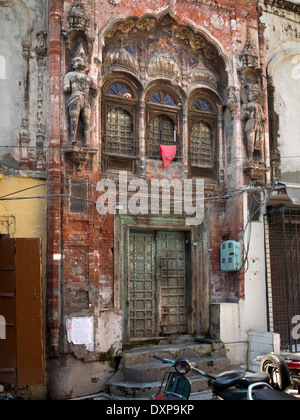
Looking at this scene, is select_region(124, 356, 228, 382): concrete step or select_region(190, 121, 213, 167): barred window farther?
A: select_region(190, 121, 213, 167): barred window

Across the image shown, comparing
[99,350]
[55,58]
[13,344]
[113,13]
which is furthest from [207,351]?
[113,13]

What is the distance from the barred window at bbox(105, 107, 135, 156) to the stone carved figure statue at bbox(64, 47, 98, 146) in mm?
890

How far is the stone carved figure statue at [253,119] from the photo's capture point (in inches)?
424

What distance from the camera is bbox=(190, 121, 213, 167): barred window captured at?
11.0m

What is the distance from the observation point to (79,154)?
8.91 m

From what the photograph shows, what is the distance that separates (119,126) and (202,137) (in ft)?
7.09

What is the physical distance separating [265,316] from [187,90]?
→ 18.0 feet

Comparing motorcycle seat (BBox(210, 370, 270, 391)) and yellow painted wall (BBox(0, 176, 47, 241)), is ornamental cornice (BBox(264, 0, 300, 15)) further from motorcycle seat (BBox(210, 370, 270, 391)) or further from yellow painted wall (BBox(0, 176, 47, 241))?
motorcycle seat (BBox(210, 370, 270, 391))

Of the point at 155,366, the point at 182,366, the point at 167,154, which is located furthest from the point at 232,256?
the point at 182,366

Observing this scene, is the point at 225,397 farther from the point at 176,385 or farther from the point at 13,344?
the point at 13,344

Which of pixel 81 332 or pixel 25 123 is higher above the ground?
pixel 25 123

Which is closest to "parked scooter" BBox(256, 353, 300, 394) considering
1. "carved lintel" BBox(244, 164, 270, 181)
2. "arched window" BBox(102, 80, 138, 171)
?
"carved lintel" BBox(244, 164, 270, 181)

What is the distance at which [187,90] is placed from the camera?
35.8 feet

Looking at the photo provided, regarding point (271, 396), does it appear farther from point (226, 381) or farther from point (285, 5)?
point (285, 5)
